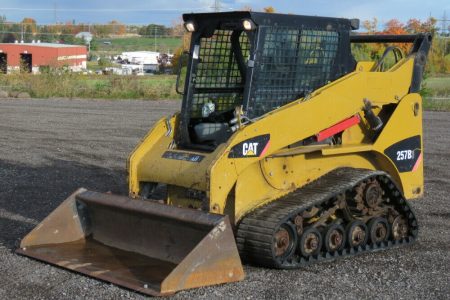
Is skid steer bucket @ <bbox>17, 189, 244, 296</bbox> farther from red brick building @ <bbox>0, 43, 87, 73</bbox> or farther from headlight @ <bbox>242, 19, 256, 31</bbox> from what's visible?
red brick building @ <bbox>0, 43, 87, 73</bbox>

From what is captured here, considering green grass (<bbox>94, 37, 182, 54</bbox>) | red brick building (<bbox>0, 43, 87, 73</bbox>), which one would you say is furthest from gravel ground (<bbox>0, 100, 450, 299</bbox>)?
Answer: green grass (<bbox>94, 37, 182, 54</bbox>)

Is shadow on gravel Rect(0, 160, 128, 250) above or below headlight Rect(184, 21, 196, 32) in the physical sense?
below

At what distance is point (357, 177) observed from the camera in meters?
7.70

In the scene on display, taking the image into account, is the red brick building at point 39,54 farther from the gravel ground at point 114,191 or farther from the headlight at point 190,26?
the headlight at point 190,26

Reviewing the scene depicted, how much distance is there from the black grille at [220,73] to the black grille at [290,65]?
728 millimetres

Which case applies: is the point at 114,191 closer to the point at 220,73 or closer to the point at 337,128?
the point at 220,73

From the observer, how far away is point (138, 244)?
7.40 metres

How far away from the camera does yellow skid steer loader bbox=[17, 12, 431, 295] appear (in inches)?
273

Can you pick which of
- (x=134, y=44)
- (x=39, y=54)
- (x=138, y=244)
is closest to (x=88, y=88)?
(x=39, y=54)

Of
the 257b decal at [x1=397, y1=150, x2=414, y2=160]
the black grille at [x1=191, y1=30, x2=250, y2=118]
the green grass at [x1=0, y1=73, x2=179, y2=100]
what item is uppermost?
the black grille at [x1=191, y1=30, x2=250, y2=118]

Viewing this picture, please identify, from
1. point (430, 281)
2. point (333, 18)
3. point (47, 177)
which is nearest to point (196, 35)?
point (333, 18)

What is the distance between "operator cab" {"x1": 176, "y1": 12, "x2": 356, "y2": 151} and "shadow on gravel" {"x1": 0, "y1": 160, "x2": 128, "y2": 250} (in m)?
2.23

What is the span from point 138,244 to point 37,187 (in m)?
4.15

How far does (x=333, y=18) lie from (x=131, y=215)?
9.23 ft
